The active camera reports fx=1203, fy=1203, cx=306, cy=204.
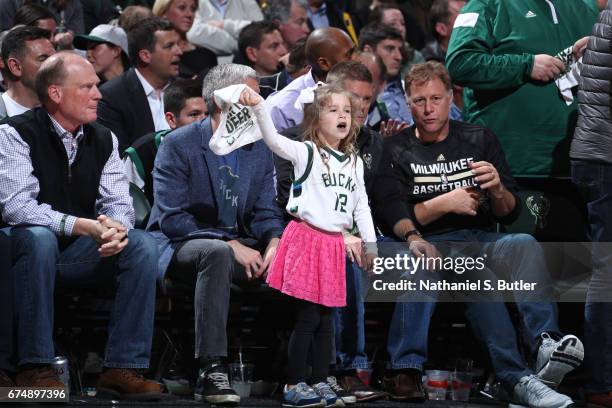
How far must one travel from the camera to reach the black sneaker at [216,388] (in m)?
5.59

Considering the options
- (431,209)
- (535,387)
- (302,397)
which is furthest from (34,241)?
(535,387)

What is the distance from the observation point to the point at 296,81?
23.9 feet

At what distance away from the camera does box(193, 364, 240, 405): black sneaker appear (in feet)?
18.3

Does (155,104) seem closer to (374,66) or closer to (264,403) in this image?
(374,66)

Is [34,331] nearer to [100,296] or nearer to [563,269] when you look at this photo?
[100,296]

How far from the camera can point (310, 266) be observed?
19.0ft

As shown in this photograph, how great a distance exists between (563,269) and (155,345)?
90.6 inches

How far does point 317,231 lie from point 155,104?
2670mm

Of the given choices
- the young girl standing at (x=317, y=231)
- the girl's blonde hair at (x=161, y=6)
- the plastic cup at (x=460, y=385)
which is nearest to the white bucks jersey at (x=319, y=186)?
Result: the young girl standing at (x=317, y=231)

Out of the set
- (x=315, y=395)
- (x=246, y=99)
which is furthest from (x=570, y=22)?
(x=315, y=395)

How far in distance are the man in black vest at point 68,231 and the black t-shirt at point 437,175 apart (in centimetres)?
139

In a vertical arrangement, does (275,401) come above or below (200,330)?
below

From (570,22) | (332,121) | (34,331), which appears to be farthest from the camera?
(570,22)

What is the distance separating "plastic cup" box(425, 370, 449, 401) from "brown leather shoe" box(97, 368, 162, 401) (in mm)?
1529
